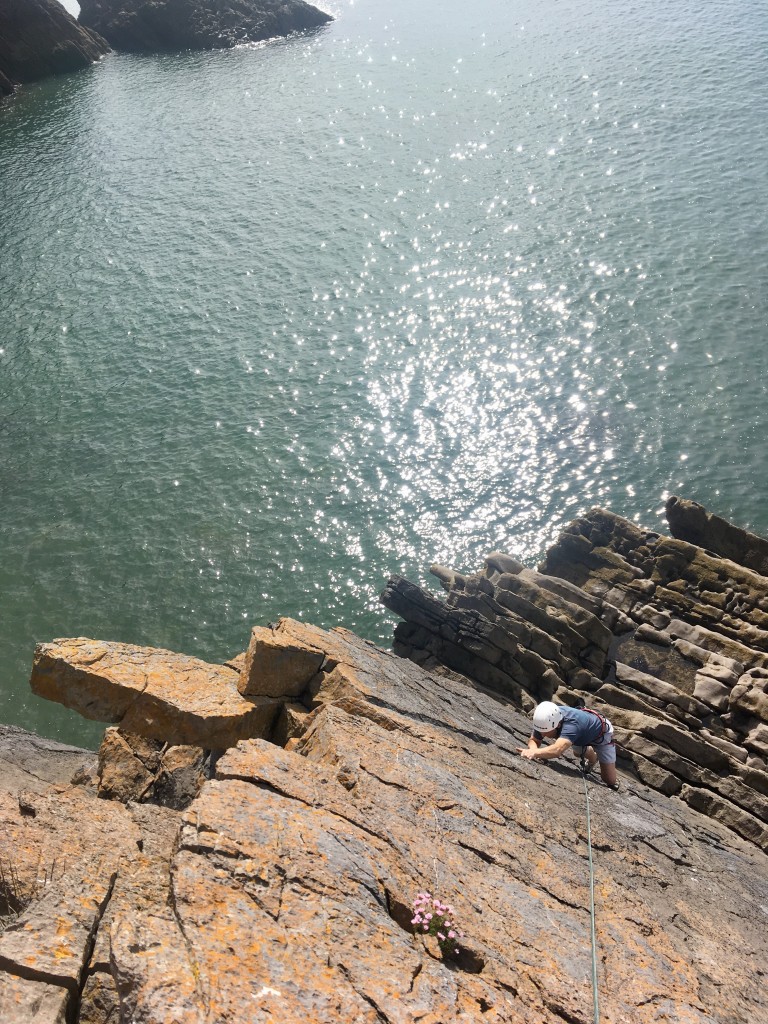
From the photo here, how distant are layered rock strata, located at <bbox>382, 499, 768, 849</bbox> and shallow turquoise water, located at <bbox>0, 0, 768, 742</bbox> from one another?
4.55 meters

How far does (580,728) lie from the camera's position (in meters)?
19.2

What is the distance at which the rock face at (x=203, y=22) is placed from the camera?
365 ft

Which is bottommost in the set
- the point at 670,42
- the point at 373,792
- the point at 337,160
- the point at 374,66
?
the point at 373,792

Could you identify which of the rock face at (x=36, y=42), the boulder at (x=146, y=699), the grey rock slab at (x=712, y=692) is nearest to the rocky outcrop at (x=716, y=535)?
the grey rock slab at (x=712, y=692)

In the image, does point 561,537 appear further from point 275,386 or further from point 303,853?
point 303,853

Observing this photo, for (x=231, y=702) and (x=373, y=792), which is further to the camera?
(x=231, y=702)

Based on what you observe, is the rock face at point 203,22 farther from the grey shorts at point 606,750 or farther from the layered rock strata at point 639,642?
the grey shorts at point 606,750

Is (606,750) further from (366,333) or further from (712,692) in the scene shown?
(366,333)

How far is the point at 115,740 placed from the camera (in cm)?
1830

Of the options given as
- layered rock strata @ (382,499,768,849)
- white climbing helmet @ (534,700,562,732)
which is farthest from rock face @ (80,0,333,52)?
white climbing helmet @ (534,700,562,732)

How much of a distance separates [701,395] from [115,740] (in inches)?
1439

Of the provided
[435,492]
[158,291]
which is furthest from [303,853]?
[158,291]

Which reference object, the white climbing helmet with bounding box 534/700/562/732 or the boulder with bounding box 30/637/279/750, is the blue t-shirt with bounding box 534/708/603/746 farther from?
the boulder with bounding box 30/637/279/750

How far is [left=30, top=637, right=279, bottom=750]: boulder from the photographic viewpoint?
1777 centimetres
